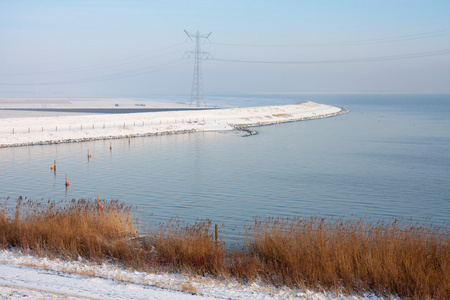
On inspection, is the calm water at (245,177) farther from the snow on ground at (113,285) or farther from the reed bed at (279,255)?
the snow on ground at (113,285)

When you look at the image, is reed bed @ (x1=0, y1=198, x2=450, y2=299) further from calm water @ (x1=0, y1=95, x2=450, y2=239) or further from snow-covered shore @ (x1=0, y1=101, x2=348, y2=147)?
snow-covered shore @ (x1=0, y1=101, x2=348, y2=147)

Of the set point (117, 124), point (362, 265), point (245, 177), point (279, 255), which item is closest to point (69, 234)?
point (279, 255)

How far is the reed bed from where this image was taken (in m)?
10.2

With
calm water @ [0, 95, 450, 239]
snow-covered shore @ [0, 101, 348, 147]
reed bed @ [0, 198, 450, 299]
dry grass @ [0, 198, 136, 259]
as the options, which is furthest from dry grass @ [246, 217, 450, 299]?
snow-covered shore @ [0, 101, 348, 147]

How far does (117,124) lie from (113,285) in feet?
192

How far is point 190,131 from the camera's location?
217 ft

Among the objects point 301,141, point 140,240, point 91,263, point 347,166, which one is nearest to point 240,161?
point 347,166

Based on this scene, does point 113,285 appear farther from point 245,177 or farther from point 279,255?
point 245,177

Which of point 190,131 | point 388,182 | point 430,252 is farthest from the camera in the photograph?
point 190,131

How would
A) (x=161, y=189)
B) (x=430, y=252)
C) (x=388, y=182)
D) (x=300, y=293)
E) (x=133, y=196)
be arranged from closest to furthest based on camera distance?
1. (x=300, y=293)
2. (x=430, y=252)
3. (x=133, y=196)
4. (x=161, y=189)
5. (x=388, y=182)

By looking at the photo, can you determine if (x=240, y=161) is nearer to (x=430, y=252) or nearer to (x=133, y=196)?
(x=133, y=196)

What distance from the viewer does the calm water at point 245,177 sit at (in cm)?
2250

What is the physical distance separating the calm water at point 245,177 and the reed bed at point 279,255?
578cm

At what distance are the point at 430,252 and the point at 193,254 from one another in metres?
5.36
